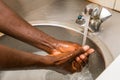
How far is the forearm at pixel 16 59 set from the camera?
22.7 inches

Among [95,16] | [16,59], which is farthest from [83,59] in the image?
[16,59]

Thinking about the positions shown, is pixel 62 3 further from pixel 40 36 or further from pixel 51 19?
pixel 40 36

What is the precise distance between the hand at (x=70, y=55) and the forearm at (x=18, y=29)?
0.04 m

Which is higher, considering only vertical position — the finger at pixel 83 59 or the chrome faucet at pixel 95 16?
the chrome faucet at pixel 95 16

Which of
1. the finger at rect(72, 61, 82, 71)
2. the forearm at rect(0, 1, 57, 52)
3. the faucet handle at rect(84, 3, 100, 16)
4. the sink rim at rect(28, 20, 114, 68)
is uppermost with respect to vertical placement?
the faucet handle at rect(84, 3, 100, 16)

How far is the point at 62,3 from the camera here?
39.5 inches

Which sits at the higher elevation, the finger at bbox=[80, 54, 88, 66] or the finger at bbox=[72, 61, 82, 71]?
the finger at bbox=[80, 54, 88, 66]

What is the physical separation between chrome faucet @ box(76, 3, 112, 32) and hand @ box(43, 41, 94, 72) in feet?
0.32

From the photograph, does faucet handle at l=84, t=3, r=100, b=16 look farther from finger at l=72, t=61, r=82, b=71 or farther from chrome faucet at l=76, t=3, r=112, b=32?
finger at l=72, t=61, r=82, b=71

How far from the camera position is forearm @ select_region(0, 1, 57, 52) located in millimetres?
780

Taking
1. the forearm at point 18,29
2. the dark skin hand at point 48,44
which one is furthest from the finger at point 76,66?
the forearm at point 18,29

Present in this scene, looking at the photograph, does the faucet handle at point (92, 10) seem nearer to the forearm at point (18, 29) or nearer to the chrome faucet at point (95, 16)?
the chrome faucet at point (95, 16)

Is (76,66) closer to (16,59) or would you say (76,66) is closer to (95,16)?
(95,16)

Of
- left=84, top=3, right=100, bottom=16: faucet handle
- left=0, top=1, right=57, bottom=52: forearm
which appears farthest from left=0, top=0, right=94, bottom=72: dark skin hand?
left=84, top=3, right=100, bottom=16: faucet handle
